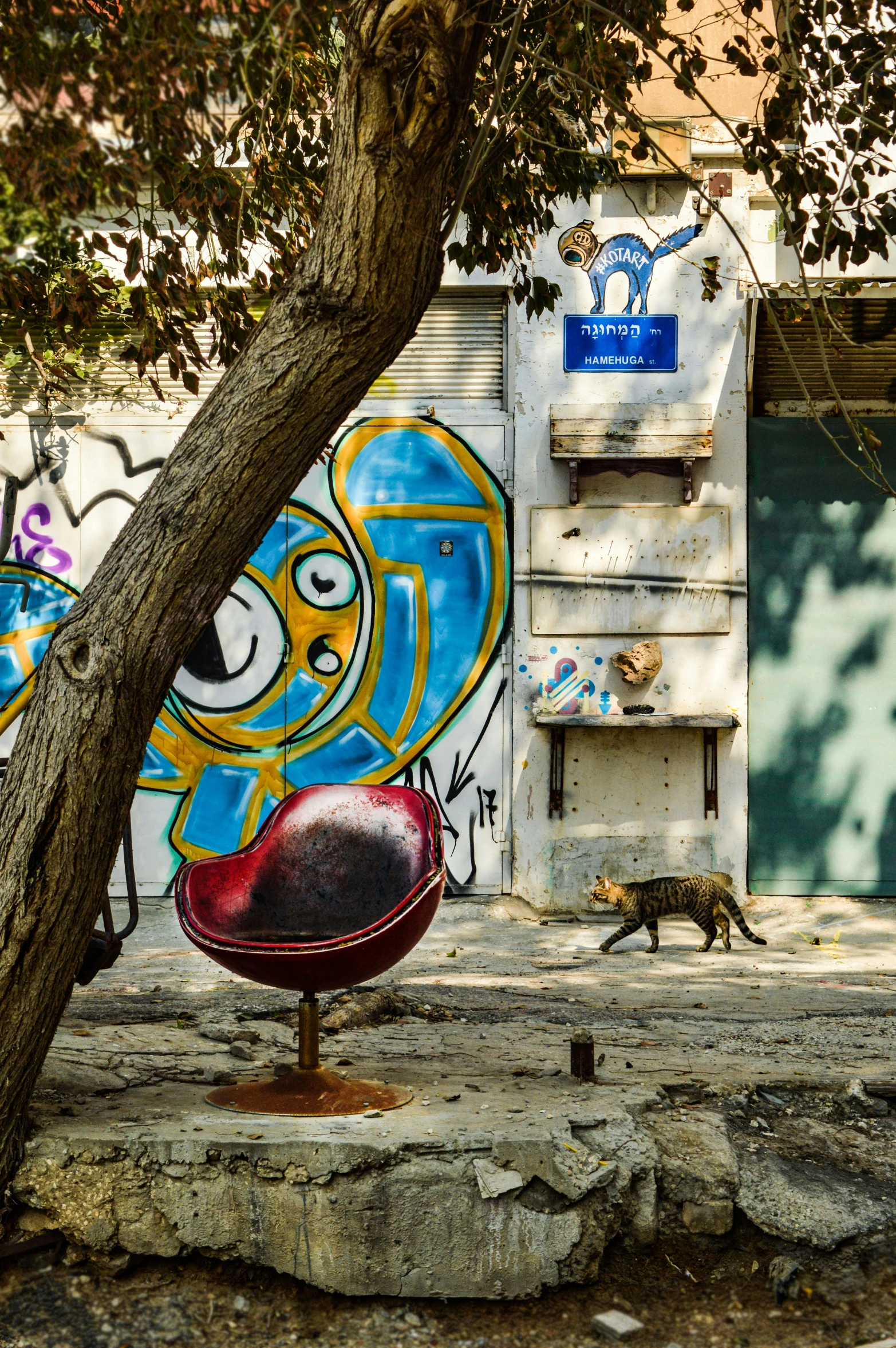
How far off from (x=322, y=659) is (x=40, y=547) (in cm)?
212

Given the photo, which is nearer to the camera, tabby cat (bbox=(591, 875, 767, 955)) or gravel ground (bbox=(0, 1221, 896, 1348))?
gravel ground (bbox=(0, 1221, 896, 1348))

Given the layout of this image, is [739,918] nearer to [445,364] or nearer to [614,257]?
[445,364]

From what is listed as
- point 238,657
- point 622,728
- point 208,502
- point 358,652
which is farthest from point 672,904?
point 208,502

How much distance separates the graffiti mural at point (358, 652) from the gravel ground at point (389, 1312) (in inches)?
189

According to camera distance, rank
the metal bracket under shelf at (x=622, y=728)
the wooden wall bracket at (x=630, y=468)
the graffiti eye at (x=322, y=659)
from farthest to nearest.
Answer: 1. the graffiti eye at (x=322, y=659)
2. the wooden wall bracket at (x=630, y=468)
3. the metal bracket under shelf at (x=622, y=728)

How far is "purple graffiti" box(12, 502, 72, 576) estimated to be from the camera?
796 cm

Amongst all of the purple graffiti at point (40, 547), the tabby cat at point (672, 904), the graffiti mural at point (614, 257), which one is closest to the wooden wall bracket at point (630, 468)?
the graffiti mural at point (614, 257)

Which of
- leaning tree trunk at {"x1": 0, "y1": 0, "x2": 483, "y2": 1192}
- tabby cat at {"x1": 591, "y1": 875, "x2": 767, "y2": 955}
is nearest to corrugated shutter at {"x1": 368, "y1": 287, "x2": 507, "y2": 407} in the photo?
tabby cat at {"x1": 591, "y1": 875, "x2": 767, "y2": 955}

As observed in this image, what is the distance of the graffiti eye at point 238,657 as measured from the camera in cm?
792

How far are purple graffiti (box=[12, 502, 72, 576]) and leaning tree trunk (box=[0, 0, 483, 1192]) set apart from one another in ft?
17.0

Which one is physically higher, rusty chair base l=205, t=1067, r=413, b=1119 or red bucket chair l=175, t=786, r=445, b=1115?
red bucket chair l=175, t=786, r=445, b=1115

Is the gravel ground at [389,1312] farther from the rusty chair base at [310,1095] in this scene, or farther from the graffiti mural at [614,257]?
the graffiti mural at [614,257]

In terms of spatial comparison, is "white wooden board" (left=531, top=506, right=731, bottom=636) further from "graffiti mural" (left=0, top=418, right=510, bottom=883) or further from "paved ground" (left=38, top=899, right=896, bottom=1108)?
"paved ground" (left=38, top=899, right=896, bottom=1108)

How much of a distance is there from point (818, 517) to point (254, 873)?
Answer: 5449 millimetres
